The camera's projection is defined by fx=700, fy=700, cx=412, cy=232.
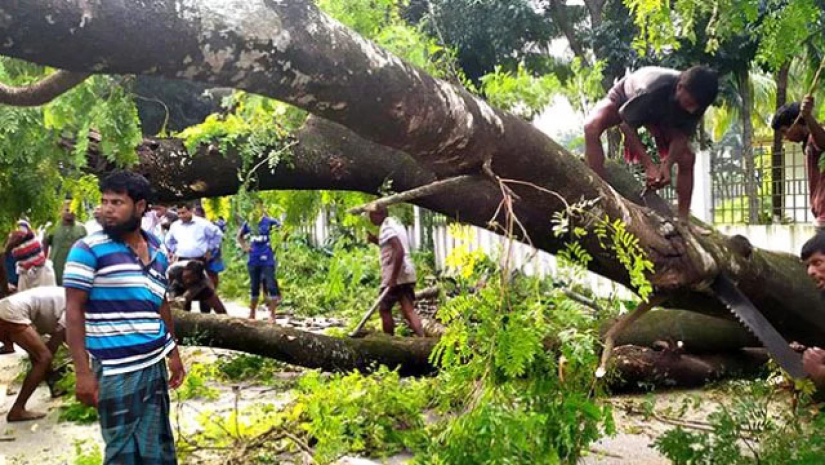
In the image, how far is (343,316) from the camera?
1091 cm

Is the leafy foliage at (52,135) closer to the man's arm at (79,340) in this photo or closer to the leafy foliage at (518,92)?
the man's arm at (79,340)

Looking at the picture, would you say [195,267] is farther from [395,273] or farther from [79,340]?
[79,340]

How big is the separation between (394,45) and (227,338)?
304 cm

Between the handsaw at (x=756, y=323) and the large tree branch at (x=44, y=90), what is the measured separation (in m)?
3.01

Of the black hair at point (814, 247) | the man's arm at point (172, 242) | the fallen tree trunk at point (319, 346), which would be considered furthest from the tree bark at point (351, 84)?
the man's arm at point (172, 242)

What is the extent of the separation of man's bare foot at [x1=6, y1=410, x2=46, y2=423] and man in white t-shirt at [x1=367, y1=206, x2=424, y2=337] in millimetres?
3347

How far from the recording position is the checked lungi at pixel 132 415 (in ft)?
11.0

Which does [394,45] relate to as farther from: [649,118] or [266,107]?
[649,118]

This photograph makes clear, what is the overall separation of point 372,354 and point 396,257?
4.26 ft

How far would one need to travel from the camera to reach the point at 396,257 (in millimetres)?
7211

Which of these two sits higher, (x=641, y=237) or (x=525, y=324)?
(x=641, y=237)

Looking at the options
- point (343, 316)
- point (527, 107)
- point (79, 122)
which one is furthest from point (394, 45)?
point (343, 316)

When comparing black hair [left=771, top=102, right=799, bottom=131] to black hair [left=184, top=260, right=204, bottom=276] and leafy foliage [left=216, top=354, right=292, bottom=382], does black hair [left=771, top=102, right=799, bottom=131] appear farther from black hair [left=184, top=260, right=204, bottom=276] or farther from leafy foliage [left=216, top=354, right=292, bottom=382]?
black hair [left=184, top=260, right=204, bottom=276]

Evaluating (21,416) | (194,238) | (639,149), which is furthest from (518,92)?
(21,416)
